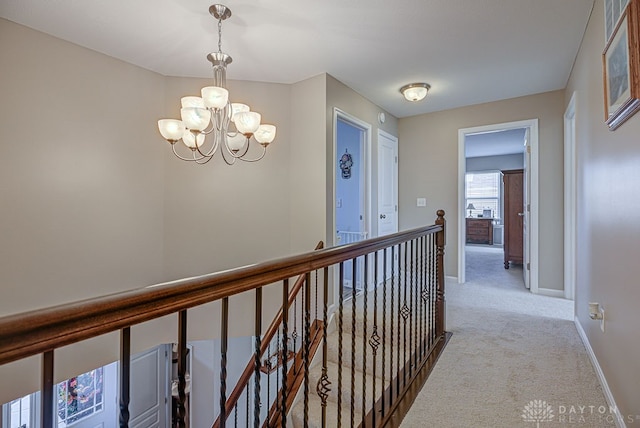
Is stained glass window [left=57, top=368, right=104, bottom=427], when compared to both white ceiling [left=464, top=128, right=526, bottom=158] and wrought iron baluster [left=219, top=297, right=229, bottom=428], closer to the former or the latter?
wrought iron baluster [left=219, top=297, right=229, bottom=428]

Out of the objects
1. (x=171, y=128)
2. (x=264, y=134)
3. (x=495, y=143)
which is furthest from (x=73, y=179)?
(x=495, y=143)

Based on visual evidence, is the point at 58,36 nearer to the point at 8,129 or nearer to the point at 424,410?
the point at 8,129

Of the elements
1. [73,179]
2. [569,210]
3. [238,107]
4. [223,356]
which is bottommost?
[223,356]

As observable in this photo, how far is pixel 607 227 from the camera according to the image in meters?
1.79

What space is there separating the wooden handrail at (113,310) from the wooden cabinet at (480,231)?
8.64 metres

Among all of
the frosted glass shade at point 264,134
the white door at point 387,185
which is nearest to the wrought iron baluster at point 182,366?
the frosted glass shade at point 264,134

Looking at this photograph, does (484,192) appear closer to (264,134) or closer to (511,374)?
(511,374)

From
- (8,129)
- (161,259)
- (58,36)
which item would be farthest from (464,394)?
(58,36)

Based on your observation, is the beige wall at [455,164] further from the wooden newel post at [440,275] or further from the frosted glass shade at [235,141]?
the frosted glass shade at [235,141]

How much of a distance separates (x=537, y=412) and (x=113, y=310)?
2.07m

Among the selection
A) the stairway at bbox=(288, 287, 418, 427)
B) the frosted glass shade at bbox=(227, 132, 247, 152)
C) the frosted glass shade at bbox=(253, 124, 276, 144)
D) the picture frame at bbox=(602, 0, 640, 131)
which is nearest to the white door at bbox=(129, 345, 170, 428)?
the stairway at bbox=(288, 287, 418, 427)

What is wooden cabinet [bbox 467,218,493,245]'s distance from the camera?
27.3ft

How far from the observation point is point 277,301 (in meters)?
3.54

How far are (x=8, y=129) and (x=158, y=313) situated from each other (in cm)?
262
